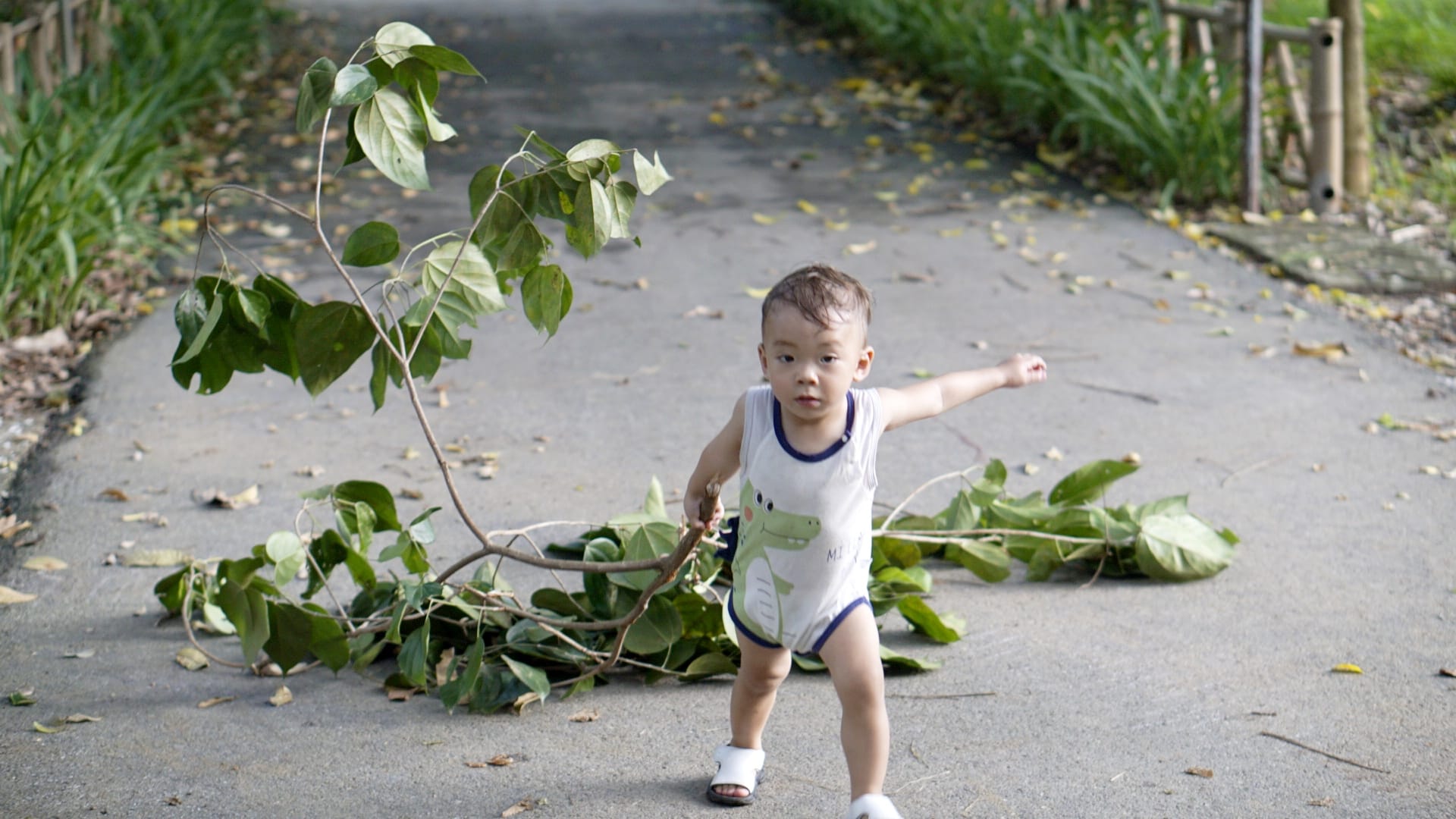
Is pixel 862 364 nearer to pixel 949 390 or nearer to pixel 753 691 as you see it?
pixel 949 390

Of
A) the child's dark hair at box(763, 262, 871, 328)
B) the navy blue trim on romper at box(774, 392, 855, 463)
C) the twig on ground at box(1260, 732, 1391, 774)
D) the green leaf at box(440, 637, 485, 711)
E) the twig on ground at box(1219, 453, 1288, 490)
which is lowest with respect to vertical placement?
the twig on ground at box(1219, 453, 1288, 490)

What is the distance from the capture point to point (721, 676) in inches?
126

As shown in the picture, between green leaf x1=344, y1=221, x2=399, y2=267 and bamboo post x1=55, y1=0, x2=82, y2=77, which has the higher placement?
bamboo post x1=55, y1=0, x2=82, y2=77

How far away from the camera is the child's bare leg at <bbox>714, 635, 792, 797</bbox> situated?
2.56 metres

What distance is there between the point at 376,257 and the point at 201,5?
809 centimetres

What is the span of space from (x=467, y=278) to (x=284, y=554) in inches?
29.7

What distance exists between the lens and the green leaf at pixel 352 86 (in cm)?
244

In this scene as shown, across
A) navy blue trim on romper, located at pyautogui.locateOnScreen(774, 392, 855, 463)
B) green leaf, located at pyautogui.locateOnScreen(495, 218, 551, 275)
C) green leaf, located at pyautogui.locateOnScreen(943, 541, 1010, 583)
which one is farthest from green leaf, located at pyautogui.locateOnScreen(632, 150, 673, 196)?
green leaf, located at pyautogui.locateOnScreen(943, 541, 1010, 583)

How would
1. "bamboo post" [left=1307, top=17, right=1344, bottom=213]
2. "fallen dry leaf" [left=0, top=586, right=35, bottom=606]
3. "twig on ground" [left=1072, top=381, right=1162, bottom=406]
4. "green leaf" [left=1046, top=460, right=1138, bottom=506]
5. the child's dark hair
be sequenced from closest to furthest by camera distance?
the child's dark hair → "fallen dry leaf" [left=0, top=586, right=35, bottom=606] → "green leaf" [left=1046, top=460, right=1138, bottom=506] → "twig on ground" [left=1072, top=381, right=1162, bottom=406] → "bamboo post" [left=1307, top=17, right=1344, bottom=213]

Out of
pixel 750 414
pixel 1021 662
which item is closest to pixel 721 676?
pixel 1021 662

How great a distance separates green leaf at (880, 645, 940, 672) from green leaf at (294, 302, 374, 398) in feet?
4.37

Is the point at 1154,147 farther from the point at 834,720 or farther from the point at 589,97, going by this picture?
the point at 834,720

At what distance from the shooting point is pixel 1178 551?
3582 millimetres

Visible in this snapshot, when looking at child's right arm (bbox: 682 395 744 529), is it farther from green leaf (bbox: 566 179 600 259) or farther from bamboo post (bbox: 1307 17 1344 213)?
bamboo post (bbox: 1307 17 1344 213)
